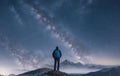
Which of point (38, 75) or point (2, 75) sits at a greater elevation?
point (2, 75)

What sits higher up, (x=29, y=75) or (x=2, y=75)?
(x=2, y=75)

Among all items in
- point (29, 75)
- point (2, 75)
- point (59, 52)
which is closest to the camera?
point (59, 52)

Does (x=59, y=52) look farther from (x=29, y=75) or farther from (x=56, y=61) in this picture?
(x=29, y=75)

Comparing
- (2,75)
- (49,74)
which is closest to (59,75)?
(49,74)

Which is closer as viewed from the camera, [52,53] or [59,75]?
[52,53]

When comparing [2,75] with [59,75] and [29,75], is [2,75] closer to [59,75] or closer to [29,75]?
[29,75]

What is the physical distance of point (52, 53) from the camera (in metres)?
48.4

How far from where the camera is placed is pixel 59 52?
48031 millimetres

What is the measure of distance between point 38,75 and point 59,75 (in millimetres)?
4323

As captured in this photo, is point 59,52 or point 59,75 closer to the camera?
point 59,52

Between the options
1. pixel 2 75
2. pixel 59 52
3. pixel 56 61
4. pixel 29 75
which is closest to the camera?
pixel 59 52

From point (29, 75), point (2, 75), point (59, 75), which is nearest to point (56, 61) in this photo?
point (59, 75)

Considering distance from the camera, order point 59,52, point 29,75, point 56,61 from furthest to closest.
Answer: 1. point 29,75
2. point 56,61
3. point 59,52

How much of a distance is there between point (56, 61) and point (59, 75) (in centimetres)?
272
